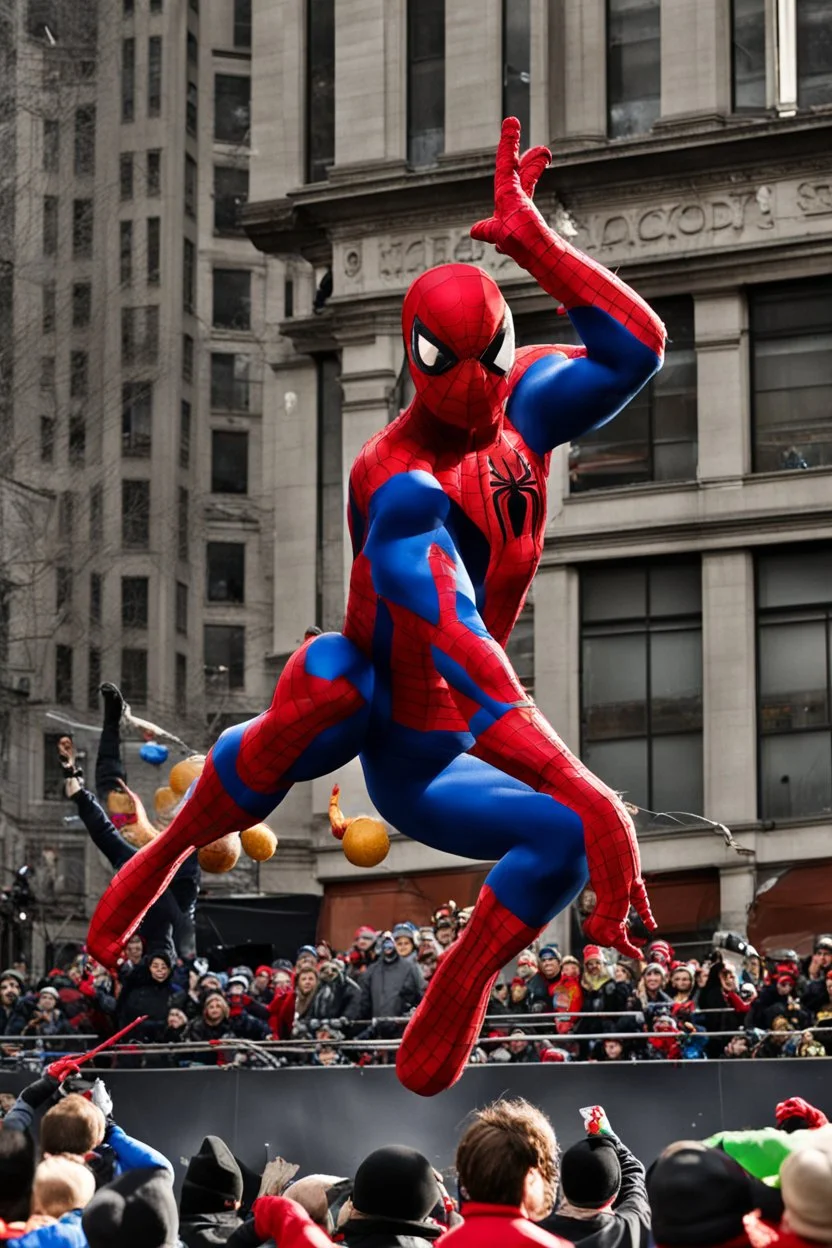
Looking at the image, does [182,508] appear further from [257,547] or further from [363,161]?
[363,161]

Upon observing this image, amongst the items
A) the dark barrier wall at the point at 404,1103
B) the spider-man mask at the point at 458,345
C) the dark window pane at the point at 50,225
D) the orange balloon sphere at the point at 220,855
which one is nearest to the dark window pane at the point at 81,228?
the dark window pane at the point at 50,225

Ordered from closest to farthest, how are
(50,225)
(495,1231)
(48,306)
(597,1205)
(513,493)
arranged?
(495,1231)
(597,1205)
(513,493)
(48,306)
(50,225)

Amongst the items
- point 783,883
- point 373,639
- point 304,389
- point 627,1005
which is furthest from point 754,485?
point 373,639

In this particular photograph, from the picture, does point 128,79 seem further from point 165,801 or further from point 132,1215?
point 132,1215

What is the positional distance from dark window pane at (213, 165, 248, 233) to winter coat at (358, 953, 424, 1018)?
55293 mm

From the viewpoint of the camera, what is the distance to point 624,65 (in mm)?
34375

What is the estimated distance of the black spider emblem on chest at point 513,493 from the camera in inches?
410

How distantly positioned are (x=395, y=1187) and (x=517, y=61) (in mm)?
29340

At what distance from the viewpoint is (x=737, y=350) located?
1291 inches

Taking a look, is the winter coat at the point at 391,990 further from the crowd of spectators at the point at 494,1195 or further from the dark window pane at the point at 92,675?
the dark window pane at the point at 92,675

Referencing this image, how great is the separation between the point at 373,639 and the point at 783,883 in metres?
20.5

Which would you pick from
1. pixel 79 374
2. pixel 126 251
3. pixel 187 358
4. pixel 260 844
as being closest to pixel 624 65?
pixel 79 374

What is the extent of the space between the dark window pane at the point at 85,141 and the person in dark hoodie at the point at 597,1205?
5335cm

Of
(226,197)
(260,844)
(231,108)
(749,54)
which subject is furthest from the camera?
(231,108)
